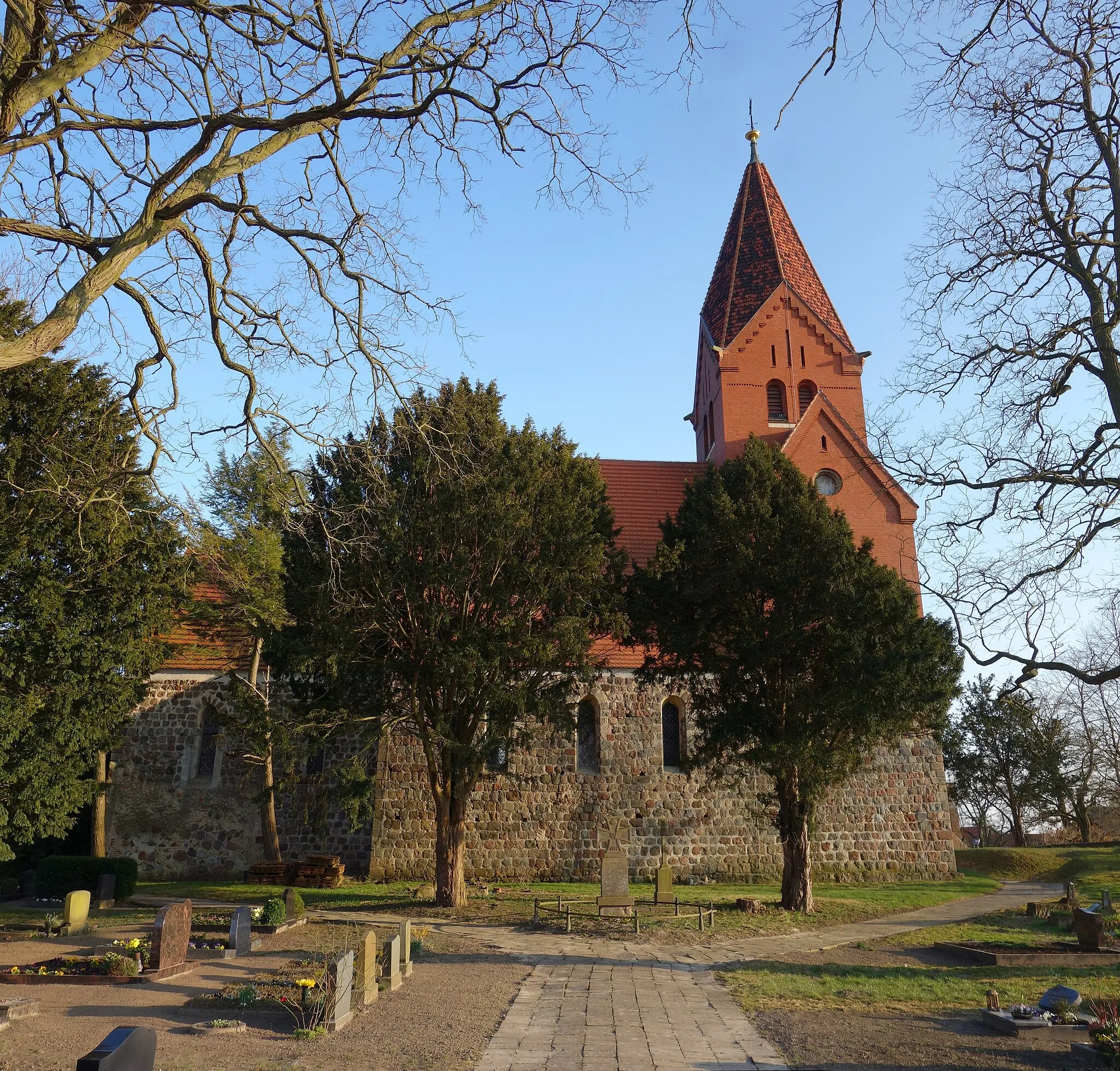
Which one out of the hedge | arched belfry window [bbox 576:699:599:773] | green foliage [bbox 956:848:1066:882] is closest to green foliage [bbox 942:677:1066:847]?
green foliage [bbox 956:848:1066:882]

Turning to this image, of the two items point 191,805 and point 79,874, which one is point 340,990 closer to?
point 79,874

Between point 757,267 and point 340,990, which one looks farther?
point 757,267

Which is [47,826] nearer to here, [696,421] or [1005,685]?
[1005,685]

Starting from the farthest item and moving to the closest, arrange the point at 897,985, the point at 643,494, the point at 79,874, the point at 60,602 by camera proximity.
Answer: the point at 643,494 → the point at 79,874 → the point at 60,602 → the point at 897,985

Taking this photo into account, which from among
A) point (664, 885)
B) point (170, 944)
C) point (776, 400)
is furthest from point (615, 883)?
point (776, 400)

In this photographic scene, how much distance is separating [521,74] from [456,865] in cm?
1279

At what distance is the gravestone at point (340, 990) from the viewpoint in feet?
25.3

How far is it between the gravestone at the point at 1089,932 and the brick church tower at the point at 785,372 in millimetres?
10570

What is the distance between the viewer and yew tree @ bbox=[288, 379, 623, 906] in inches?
587

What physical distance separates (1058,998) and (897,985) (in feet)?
6.92

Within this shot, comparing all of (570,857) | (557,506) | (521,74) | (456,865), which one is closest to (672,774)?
(570,857)

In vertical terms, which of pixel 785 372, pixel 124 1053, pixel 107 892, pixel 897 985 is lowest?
pixel 897 985

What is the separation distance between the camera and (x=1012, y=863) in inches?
1005

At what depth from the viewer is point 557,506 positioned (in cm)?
1572
